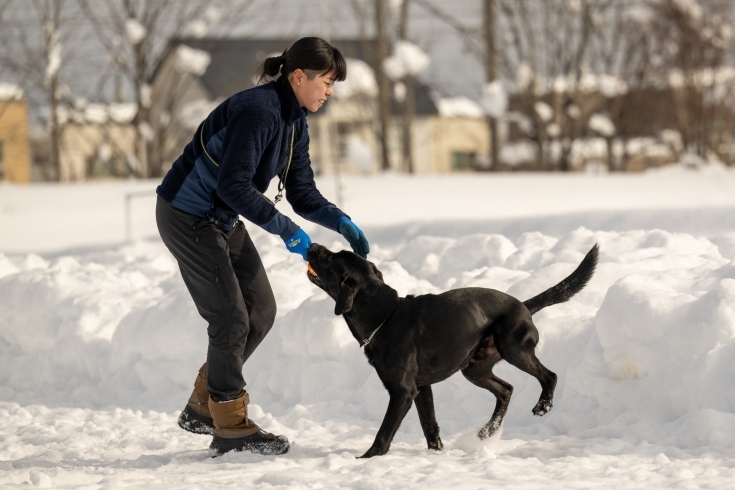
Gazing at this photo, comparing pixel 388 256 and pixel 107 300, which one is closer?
pixel 107 300

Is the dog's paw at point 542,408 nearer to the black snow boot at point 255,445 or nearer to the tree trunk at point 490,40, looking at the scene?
the black snow boot at point 255,445

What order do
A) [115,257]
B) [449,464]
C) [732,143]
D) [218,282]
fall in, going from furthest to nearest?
[732,143], [115,257], [218,282], [449,464]

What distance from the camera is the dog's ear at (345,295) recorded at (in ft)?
12.6

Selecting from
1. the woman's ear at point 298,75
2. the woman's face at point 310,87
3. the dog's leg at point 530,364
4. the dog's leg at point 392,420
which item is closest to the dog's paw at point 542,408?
the dog's leg at point 530,364

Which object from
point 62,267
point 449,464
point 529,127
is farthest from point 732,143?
point 449,464

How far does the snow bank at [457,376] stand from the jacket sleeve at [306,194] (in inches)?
47.4

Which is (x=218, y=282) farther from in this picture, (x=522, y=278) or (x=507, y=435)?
(x=522, y=278)

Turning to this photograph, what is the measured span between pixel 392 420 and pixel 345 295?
1.90 ft

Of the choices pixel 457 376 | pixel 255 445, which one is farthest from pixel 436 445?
pixel 457 376

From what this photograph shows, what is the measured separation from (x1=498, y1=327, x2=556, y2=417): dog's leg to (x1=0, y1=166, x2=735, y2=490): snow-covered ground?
0.18 meters

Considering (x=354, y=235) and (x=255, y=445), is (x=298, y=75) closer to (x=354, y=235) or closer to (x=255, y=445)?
(x=354, y=235)

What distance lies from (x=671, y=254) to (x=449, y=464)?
3.09 metres

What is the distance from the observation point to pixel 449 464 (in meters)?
3.61

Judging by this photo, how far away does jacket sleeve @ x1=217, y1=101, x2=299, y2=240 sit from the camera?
146 inches
